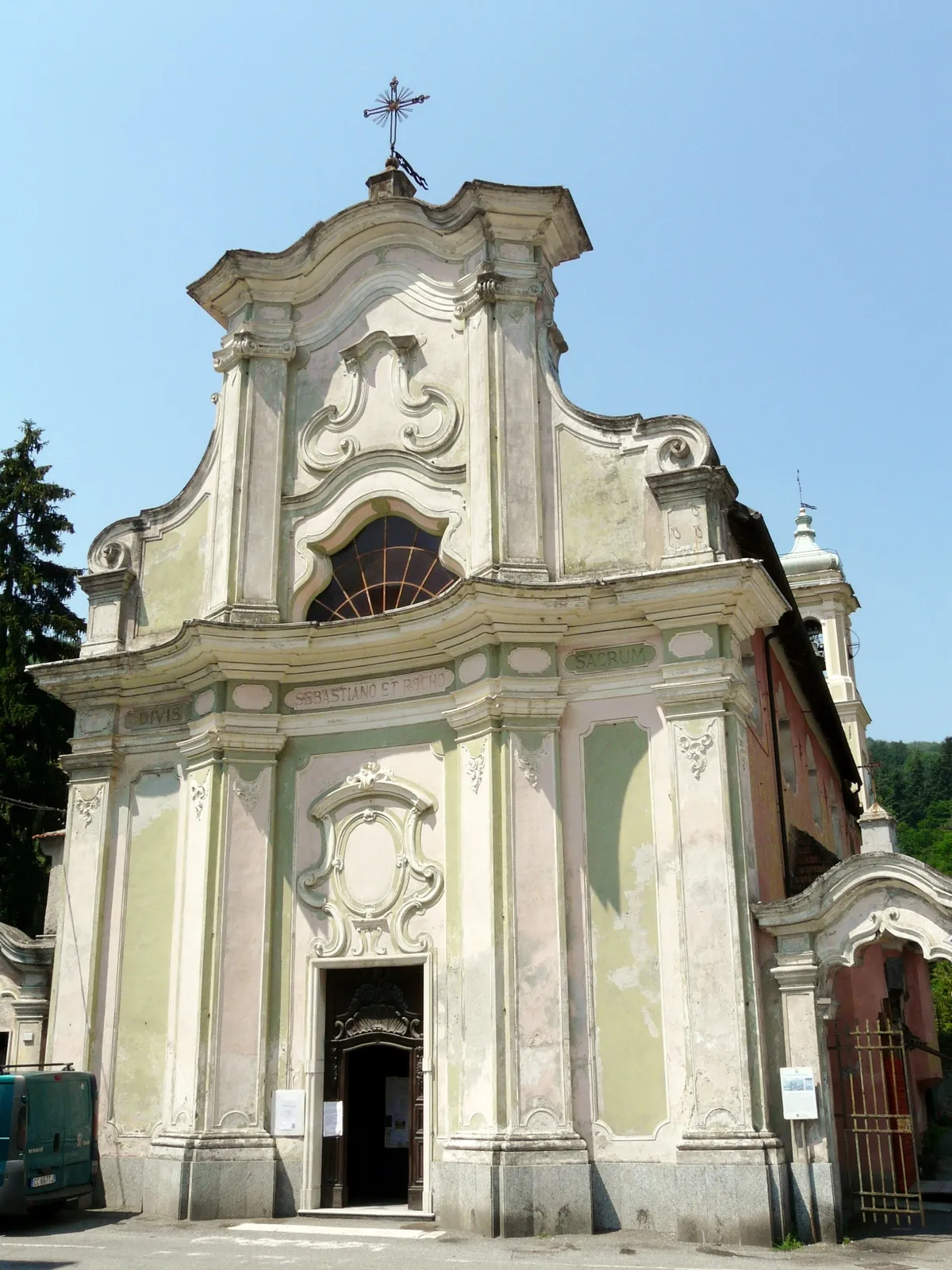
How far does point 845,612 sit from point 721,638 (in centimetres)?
2492

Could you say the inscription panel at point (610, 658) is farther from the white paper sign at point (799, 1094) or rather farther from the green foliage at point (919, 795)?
the green foliage at point (919, 795)

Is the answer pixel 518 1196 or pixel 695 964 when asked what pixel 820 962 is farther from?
pixel 518 1196

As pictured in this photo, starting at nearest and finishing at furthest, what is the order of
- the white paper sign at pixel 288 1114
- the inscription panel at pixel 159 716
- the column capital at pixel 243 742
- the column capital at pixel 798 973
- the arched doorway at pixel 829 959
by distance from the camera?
1. the arched doorway at pixel 829 959
2. the column capital at pixel 798 973
3. the white paper sign at pixel 288 1114
4. the column capital at pixel 243 742
5. the inscription panel at pixel 159 716

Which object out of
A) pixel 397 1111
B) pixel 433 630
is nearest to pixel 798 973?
pixel 397 1111

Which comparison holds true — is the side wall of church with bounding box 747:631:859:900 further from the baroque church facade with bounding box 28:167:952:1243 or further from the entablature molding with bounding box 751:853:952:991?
the entablature molding with bounding box 751:853:952:991

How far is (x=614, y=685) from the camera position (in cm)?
1402

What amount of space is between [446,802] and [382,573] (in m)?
3.19

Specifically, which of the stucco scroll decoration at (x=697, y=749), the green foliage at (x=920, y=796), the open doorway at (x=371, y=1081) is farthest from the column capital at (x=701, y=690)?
the green foliage at (x=920, y=796)

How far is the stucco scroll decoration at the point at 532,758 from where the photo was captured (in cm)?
1381

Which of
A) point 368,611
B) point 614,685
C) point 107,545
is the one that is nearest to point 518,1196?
point 614,685

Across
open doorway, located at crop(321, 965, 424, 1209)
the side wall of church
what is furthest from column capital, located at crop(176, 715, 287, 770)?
the side wall of church

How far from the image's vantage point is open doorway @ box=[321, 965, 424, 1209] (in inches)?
556

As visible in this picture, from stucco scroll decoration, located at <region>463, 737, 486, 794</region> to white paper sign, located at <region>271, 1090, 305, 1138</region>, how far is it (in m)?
3.91

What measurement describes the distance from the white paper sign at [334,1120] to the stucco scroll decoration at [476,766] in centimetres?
382
